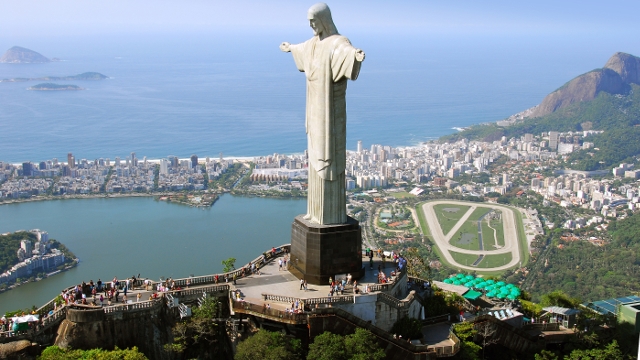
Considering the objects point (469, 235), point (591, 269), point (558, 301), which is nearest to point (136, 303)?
point (558, 301)

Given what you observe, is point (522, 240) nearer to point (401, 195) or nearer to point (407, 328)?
point (401, 195)

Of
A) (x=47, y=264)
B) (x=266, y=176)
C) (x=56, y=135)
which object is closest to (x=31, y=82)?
(x=56, y=135)

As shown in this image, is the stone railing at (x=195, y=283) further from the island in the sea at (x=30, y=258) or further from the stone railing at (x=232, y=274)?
the island in the sea at (x=30, y=258)

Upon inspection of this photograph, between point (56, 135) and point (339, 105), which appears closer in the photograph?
point (339, 105)

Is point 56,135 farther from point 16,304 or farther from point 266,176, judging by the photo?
point 16,304

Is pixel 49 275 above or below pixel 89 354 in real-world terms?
below

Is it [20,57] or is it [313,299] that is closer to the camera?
[313,299]
